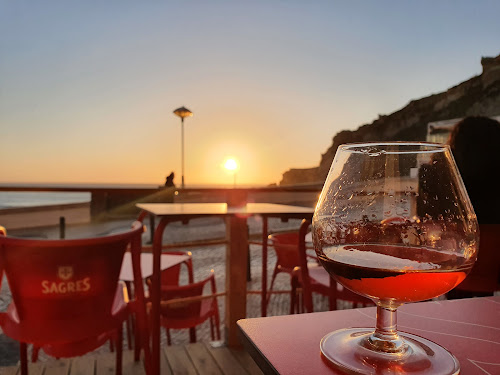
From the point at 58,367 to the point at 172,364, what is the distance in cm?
69

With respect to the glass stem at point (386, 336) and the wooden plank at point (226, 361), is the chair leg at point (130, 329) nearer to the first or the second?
the wooden plank at point (226, 361)

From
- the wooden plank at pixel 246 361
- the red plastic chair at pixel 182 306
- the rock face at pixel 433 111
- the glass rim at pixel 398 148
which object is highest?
the rock face at pixel 433 111

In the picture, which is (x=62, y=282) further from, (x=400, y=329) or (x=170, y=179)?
(x=170, y=179)

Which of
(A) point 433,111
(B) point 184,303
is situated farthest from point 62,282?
(A) point 433,111

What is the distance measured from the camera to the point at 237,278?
296 cm

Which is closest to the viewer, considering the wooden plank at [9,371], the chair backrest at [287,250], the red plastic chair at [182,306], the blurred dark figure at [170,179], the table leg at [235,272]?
the wooden plank at [9,371]

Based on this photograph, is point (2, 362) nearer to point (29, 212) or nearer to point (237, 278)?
point (237, 278)

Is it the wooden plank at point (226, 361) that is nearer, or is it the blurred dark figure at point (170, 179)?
the wooden plank at point (226, 361)

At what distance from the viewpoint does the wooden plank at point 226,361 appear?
2561 mm

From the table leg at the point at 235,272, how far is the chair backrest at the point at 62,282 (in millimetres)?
1283

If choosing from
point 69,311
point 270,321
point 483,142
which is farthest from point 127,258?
point 270,321

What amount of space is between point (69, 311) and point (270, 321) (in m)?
1.39

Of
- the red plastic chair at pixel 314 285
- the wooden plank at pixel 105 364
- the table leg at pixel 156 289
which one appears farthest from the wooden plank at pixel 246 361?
the wooden plank at pixel 105 364

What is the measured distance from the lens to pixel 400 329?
49 centimetres
